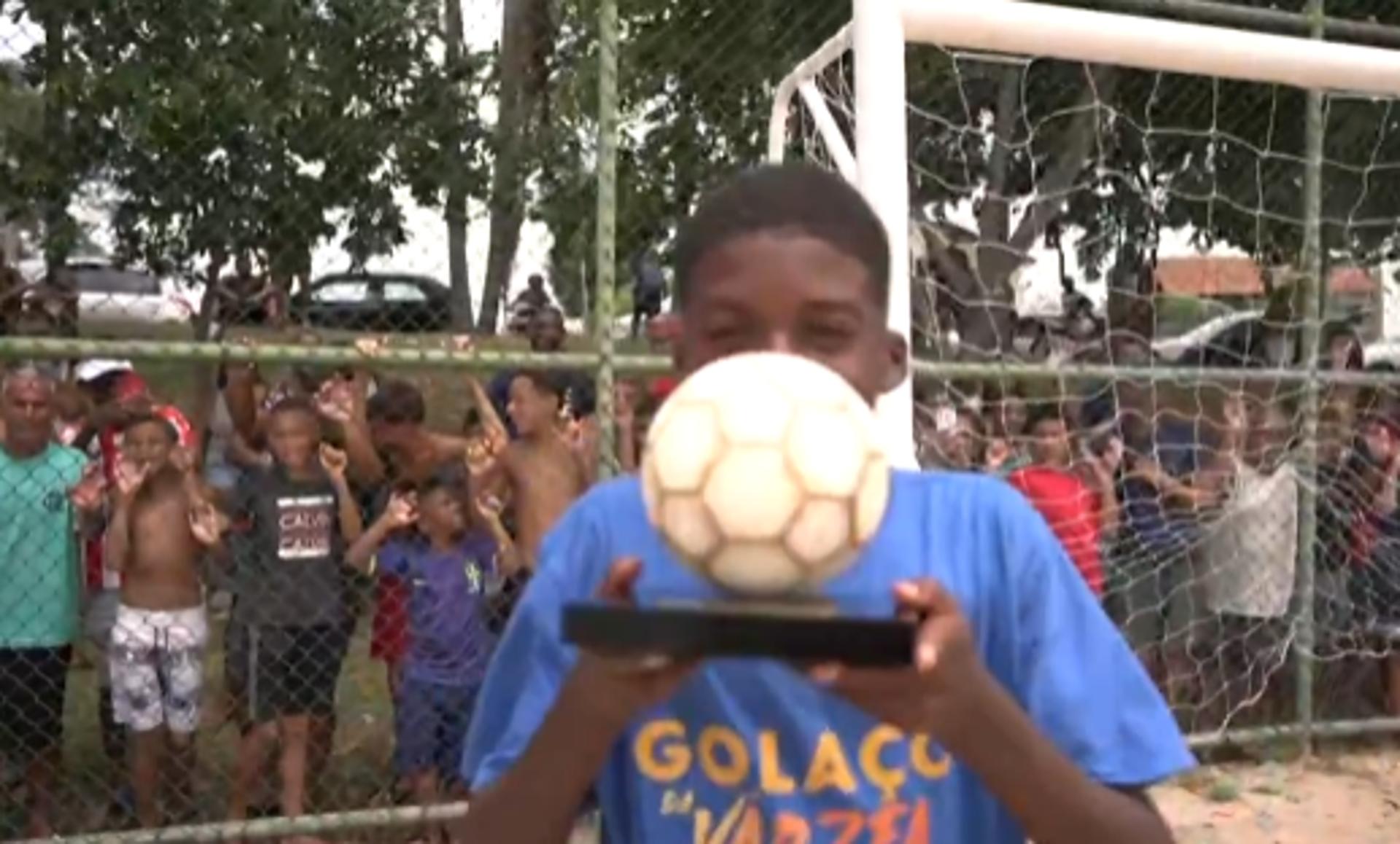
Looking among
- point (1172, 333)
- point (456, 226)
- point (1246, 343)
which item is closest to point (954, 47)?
point (456, 226)

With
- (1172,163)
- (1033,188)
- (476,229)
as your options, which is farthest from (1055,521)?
(476,229)

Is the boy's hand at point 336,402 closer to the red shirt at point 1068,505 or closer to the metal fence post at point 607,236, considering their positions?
the metal fence post at point 607,236

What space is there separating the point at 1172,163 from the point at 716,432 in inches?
188

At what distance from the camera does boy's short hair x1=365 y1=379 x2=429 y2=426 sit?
17.9 feet

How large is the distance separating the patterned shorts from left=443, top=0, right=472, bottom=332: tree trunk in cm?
116

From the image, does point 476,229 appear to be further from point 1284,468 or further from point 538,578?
point 538,578

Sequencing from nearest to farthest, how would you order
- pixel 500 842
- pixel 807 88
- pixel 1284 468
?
pixel 500 842
pixel 807 88
pixel 1284 468

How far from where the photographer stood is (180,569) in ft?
16.8

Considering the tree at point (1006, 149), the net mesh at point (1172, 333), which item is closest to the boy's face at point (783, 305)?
the net mesh at point (1172, 333)

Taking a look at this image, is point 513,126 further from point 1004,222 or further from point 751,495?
point 751,495

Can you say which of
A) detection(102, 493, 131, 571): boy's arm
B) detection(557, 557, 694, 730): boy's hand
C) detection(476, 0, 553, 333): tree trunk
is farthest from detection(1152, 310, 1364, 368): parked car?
detection(557, 557, 694, 730): boy's hand

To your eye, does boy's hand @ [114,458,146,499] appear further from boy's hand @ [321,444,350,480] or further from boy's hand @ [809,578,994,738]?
boy's hand @ [809,578,994,738]

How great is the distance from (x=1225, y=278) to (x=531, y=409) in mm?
2392

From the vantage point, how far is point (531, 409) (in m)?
5.42
